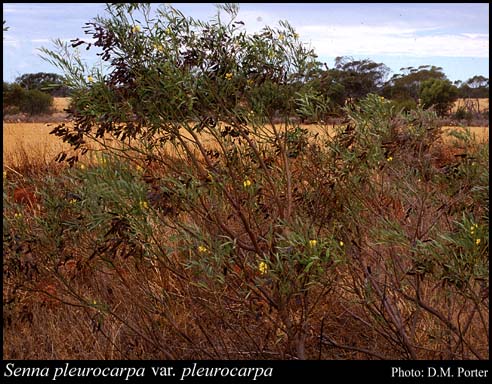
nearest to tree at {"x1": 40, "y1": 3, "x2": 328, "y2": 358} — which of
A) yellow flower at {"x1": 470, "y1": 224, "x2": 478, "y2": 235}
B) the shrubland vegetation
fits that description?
the shrubland vegetation

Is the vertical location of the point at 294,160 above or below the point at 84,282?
above

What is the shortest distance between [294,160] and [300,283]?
133cm

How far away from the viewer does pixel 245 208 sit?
4.04m

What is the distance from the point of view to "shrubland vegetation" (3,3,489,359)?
3.27 m

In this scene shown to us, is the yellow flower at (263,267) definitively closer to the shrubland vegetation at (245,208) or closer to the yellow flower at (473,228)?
the shrubland vegetation at (245,208)

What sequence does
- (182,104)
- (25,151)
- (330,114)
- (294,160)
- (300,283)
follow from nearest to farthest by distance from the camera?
(300,283) < (182,104) < (330,114) < (294,160) < (25,151)

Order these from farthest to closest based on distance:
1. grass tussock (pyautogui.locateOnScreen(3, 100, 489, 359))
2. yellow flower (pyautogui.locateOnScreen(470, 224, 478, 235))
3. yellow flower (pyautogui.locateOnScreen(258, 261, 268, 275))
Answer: grass tussock (pyautogui.locateOnScreen(3, 100, 489, 359)) → yellow flower (pyautogui.locateOnScreen(258, 261, 268, 275)) → yellow flower (pyautogui.locateOnScreen(470, 224, 478, 235))

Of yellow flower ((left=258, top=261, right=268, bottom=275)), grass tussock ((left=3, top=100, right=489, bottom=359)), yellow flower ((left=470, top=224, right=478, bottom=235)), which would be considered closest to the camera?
yellow flower ((left=470, top=224, right=478, bottom=235))

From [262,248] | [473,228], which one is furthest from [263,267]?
[473,228]

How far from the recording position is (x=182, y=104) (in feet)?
11.5

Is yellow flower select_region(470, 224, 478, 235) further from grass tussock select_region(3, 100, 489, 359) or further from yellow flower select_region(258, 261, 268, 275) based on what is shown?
yellow flower select_region(258, 261, 268, 275)

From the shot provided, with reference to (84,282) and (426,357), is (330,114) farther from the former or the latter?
(84,282)

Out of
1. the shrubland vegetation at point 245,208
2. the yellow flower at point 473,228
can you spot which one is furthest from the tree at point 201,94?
the yellow flower at point 473,228
